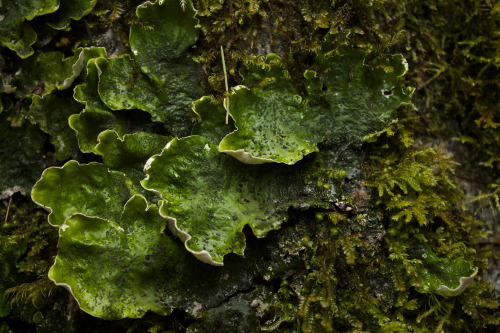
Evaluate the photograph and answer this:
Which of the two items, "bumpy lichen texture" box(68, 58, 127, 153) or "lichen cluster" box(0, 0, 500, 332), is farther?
"bumpy lichen texture" box(68, 58, 127, 153)

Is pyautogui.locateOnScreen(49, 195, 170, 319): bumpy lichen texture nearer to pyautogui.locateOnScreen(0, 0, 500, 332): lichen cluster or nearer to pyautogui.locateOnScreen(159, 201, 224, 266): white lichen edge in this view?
pyautogui.locateOnScreen(0, 0, 500, 332): lichen cluster

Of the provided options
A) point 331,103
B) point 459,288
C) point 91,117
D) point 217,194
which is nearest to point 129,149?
point 91,117

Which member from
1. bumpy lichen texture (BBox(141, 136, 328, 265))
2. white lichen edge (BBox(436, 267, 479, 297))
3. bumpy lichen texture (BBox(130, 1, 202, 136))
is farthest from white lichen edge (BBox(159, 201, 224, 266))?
white lichen edge (BBox(436, 267, 479, 297))

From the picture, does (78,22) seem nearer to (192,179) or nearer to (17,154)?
(17,154)

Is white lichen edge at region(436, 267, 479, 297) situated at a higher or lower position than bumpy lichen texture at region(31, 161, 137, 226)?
lower

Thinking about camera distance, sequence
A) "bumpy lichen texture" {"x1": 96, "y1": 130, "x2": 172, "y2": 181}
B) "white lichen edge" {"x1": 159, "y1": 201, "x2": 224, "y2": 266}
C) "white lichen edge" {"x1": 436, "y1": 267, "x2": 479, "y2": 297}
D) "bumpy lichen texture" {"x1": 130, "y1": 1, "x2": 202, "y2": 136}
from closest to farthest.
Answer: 1. "white lichen edge" {"x1": 159, "y1": 201, "x2": 224, "y2": 266}
2. "white lichen edge" {"x1": 436, "y1": 267, "x2": 479, "y2": 297}
3. "bumpy lichen texture" {"x1": 96, "y1": 130, "x2": 172, "y2": 181}
4. "bumpy lichen texture" {"x1": 130, "y1": 1, "x2": 202, "y2": 136}

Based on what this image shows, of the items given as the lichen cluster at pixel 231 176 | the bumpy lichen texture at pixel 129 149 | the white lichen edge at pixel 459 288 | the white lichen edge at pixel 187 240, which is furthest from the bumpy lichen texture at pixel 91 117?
the white lichen edge at pixel 459 288

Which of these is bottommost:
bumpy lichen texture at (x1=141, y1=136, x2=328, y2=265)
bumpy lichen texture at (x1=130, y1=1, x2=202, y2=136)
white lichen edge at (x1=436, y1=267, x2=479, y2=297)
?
white lichen edge at (x1=436, y1=267, x2=479, y2=297)
